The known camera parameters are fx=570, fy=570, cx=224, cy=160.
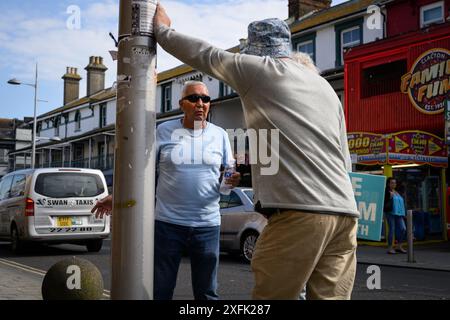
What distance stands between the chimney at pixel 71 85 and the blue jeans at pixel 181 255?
167 ft

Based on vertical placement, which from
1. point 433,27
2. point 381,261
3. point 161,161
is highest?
point 433,27

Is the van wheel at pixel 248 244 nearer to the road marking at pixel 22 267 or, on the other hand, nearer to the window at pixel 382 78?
the road marking at pixel 22 267

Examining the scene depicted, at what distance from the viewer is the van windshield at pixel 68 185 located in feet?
38.7

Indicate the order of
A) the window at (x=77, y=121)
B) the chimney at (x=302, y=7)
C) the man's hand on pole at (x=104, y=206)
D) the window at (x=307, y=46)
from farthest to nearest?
the window at (x=77, y=121)
the chimney at (x=302, y=7)
the window at (x=307, y=46)
the man's hand on pole at (x=104, y=206)

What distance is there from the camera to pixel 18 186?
40.9ft

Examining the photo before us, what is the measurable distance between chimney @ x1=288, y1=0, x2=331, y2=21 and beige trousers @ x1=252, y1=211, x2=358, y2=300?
26461 millimetres

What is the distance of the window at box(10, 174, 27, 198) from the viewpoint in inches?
478

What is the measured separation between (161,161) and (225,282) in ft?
15.9

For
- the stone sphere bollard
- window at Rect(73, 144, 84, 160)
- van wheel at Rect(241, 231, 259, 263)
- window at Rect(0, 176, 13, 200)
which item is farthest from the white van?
window at Rect(73, 144, 84, 160)

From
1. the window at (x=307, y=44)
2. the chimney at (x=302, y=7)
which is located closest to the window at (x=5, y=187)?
the window at (x=307, y=44)
